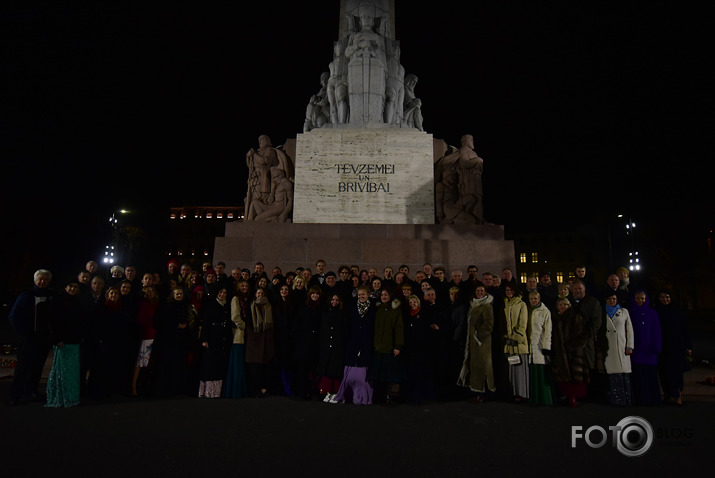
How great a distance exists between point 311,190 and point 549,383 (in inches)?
282

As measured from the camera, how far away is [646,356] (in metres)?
6.03

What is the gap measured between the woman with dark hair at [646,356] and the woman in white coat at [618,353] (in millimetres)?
138

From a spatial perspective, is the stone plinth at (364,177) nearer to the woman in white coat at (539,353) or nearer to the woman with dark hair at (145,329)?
the woman with dark hair at (145,329)

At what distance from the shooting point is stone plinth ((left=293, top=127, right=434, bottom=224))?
11023mm

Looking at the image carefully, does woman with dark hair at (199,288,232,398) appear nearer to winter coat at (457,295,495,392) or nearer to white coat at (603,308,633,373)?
winter coat at (457,295,495,392)

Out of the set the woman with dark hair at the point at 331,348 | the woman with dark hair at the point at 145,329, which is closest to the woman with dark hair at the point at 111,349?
the woman with dark hair at the point at 145,329

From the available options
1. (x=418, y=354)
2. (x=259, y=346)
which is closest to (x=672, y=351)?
(x=418, y=354)

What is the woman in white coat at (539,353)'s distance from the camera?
587 cm

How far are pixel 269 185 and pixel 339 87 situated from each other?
367 cm

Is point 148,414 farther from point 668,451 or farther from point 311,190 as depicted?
point 311,190

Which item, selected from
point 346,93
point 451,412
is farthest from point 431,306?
point 346,93
